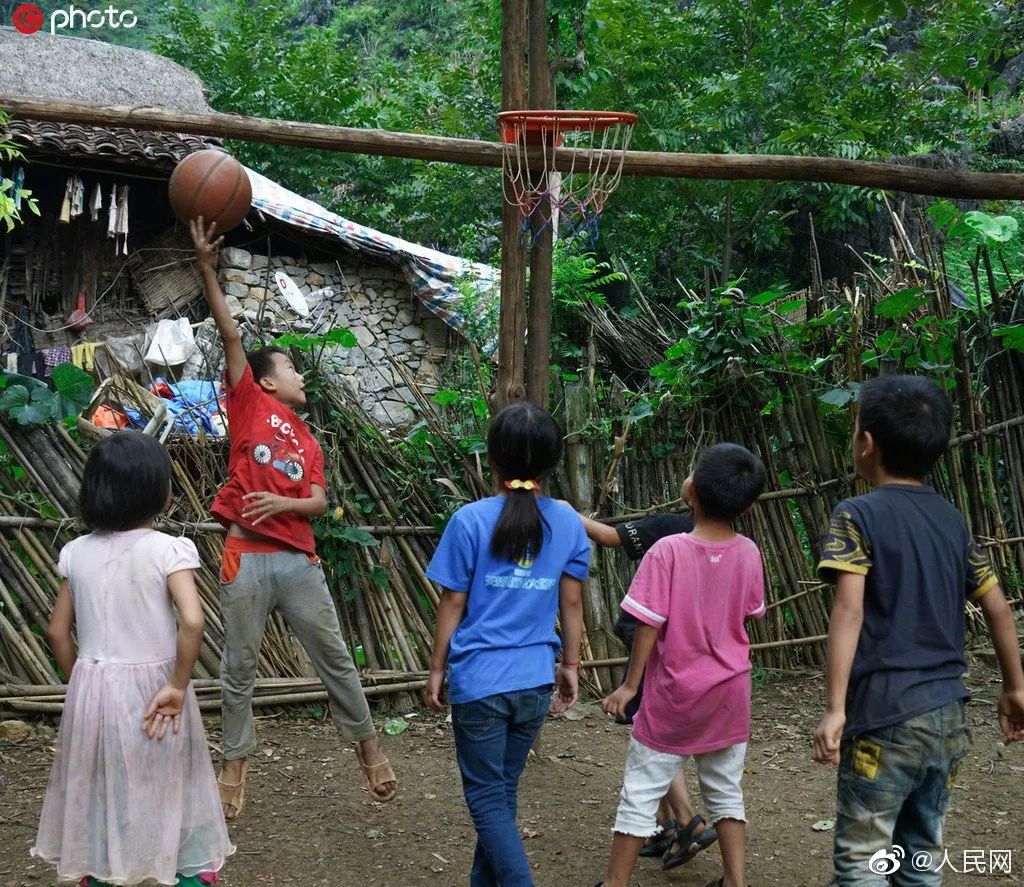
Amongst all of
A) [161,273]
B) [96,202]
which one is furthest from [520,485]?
[161,273]

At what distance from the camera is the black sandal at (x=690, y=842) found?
3371mm

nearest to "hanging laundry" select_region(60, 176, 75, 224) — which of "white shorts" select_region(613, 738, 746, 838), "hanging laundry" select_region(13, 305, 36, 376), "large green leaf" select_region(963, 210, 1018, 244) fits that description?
"hanging laundry" select_region(13, 305, 36, 376)

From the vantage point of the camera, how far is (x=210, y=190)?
12.5 feet

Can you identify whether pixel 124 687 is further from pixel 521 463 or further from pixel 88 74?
pixel 88 74

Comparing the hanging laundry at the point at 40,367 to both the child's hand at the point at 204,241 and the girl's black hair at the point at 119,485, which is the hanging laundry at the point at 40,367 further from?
the girl's black hair at the point at 119,485

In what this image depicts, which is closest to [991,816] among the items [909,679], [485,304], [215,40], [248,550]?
[909,679]

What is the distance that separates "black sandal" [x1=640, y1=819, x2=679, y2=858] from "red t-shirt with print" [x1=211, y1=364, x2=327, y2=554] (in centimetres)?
156

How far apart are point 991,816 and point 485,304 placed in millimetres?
7593

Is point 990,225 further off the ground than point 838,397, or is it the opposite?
point 990,225

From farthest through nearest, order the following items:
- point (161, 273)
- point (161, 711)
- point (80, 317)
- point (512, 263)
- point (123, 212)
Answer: point (161, 273), point (80, 317), point (123, 212), point (512, 263), point (161, 711)

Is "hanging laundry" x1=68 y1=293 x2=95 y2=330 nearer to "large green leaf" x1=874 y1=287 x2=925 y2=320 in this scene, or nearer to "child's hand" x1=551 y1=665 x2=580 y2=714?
"large green leaf" x1=874 y1=287 x2=925 y2=320

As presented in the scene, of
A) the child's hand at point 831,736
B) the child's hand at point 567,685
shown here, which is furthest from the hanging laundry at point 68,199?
the child's hand at point 831,736

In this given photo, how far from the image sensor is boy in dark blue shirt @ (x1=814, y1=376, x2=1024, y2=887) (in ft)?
7.82

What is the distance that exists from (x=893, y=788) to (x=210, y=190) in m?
3.01
